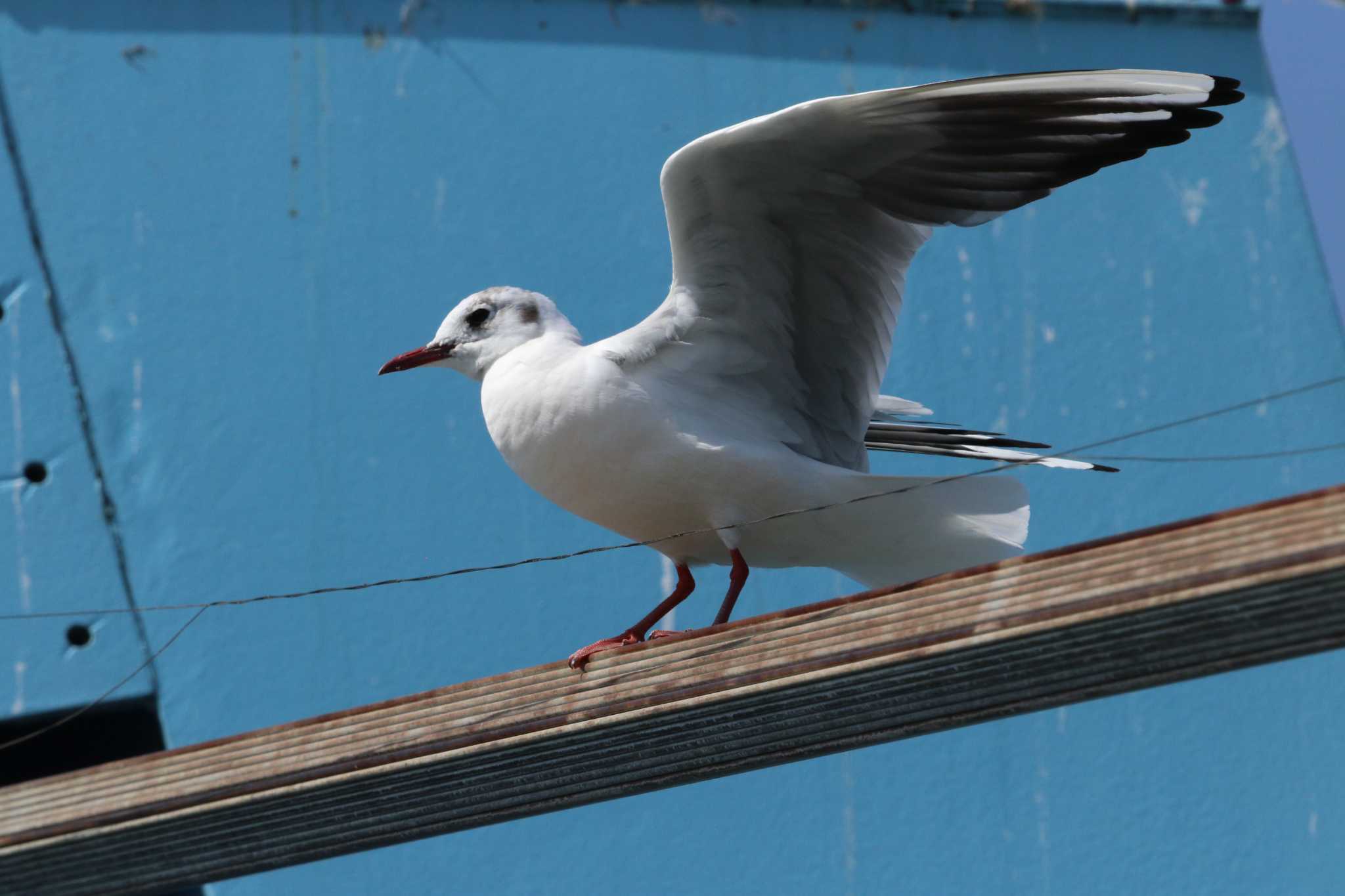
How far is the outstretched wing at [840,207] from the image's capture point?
1.85 meters

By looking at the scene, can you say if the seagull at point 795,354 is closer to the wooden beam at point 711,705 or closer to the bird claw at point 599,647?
the bird claw at point 599,647

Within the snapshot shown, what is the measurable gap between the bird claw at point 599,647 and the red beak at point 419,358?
1.71 ft

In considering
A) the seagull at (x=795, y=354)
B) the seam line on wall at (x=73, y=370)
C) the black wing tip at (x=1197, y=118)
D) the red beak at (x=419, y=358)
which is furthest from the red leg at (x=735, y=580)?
the seam line on wall at (x=73, y=370)

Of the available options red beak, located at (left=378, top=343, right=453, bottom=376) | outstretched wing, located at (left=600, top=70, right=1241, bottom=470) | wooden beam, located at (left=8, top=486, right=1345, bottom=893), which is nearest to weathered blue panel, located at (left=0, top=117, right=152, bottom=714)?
red beak, located at (left=378, top=343, right=453, bottom=376)

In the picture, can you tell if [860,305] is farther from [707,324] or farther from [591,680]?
[591,680]

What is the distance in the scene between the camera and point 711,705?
1.41m

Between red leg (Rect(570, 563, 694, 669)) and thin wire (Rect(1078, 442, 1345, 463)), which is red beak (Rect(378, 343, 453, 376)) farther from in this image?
thin wire (Rect(1078, 442, 1345, 463))

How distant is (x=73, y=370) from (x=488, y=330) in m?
1.05

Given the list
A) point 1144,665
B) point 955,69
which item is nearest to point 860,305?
point 1144,665

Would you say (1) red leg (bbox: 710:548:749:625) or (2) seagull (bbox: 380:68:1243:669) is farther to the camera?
(1) red leg (bbox: 710:548:749:625)

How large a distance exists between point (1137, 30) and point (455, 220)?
1.42m

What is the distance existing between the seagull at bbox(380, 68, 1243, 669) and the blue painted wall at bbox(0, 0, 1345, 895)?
70 centimetres

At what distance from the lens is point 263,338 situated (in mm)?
2928

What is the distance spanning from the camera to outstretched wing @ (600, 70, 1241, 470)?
6.06 feet
